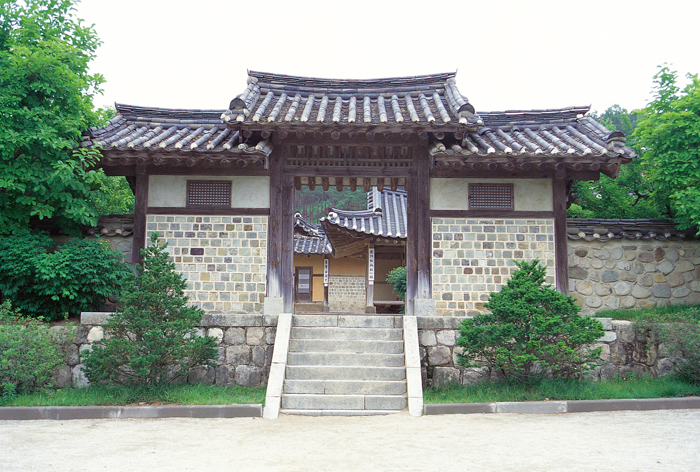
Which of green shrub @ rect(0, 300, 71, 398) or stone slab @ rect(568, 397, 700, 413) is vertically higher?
green shrub @ rect(0, 300, 71, 398)

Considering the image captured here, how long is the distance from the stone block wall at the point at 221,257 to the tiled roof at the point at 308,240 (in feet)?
49.4

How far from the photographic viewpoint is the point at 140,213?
968cm

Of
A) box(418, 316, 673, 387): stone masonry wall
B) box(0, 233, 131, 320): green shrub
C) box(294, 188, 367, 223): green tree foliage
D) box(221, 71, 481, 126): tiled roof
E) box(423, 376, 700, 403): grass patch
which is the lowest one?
box(423, 376, 700, 403): grass patch

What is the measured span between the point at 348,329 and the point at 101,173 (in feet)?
16.4

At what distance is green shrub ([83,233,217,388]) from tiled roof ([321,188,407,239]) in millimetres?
9895

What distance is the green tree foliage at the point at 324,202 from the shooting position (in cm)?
4262

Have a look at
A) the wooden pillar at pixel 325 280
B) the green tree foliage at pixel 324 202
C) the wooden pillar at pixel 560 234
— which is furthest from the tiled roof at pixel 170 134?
the green tree foliage at pixel 324 202

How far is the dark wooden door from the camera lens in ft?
86.7

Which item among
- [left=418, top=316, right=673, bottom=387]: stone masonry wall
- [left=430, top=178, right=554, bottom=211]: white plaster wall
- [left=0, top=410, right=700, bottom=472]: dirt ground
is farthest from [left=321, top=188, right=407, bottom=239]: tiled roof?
[left=0, top=410, right=700, bottom=472]: dirt ground

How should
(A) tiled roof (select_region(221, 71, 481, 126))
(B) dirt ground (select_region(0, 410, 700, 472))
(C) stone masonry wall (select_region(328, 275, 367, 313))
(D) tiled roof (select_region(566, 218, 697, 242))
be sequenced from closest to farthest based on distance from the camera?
(B) dirt ground (select_region(0, 410, 700, 472)) < (A) tiled roof (select_region(221, 71, 481, 126)) < (D) tiled roof (select_region(566, 218, 697, 242)) < (C) stone masonry wall (select_region(328, 275, 367, 313))

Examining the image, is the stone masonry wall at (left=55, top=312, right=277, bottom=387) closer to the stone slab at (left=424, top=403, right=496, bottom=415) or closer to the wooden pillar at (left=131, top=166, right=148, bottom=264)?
the wooden pillar at (left=131, top=166, right=148, bottom=264)

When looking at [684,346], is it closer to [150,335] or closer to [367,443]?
[367,443]

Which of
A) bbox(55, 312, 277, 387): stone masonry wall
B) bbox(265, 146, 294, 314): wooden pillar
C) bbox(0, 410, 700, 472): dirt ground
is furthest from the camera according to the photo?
bbox(265, 146, 294, 314): wooden pillar

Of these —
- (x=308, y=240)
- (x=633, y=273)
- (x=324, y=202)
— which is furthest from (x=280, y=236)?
(x=324, y=202)
